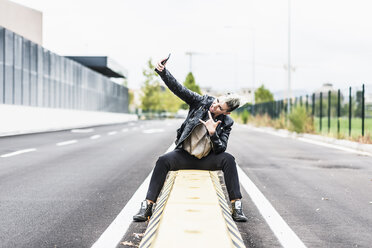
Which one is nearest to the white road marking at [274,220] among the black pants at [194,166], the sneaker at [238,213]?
the sneaker at [238,213]

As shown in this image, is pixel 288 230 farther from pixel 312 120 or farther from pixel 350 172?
pixel 312 120

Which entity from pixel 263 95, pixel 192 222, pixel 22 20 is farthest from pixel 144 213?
pixel 263 95

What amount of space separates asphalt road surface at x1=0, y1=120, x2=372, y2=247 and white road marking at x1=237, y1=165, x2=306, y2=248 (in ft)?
0.21

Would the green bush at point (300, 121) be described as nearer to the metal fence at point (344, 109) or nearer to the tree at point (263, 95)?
the metal fence at point (344, 109)

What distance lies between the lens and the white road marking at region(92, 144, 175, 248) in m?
4.29

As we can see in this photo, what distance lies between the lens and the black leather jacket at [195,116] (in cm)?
548

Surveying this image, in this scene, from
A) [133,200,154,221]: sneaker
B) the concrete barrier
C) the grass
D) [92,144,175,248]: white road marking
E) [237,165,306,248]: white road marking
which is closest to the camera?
[92,144,175,248]: white road marking

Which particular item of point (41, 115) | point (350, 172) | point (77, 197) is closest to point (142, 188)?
point (77, 197)

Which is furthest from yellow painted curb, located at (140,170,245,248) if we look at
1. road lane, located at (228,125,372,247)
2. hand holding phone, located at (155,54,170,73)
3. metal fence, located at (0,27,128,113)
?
metal fence, located at (0,27,128,113)

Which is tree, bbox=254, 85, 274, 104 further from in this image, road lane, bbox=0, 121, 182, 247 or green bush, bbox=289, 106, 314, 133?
road lane, bbox=0, 121, 182, 247

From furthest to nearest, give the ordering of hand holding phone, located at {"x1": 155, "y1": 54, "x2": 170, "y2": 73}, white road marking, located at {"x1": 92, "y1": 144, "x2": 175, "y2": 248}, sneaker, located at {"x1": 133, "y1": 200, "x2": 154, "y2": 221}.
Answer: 1. hand holding phone, located at {"x1": 155, "y1": 54, "x2": 170, "y2": 73}
2. sneaker, located at {"x1": 133, "y1": 200, "x2": 154, "y2": 221}
3. white road marking, located at {"x1": 92, "y1": 144, "x2": 175, "y2": 248}

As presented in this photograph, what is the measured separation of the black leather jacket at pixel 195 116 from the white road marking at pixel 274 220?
0.93 meters

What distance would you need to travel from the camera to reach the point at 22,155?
39.3 feet

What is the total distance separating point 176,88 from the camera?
18.3 feet
